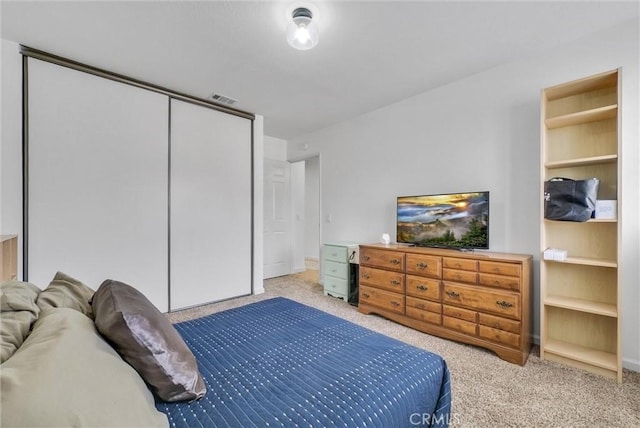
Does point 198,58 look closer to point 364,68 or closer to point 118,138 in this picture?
point 118,138

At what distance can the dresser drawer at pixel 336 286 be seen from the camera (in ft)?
12.9

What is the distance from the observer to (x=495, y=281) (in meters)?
2.40

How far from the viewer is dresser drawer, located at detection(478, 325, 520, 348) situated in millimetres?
2281

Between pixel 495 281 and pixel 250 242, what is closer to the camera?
pixel 495 281

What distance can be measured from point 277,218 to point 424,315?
11.1ft

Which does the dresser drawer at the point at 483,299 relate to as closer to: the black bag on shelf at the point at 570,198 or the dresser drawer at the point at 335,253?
the black bag on shelf at the point at 570,198

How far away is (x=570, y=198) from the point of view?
84.7 inches

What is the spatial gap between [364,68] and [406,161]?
129 centimetres

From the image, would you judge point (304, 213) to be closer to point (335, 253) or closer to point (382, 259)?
point (335, 253)

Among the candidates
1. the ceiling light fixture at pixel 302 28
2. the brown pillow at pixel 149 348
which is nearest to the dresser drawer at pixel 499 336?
the brown pillow at pixel 149 348

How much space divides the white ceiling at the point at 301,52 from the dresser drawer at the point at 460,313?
2358 millimetres

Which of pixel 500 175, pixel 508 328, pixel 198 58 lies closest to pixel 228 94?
pixel 198 58

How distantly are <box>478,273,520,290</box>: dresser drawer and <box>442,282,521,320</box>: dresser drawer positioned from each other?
6cm

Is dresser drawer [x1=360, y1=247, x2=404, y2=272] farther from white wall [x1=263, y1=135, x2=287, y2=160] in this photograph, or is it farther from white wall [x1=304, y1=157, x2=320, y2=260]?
white wall [x1=304, y1=157, x2=320, y2=260]
